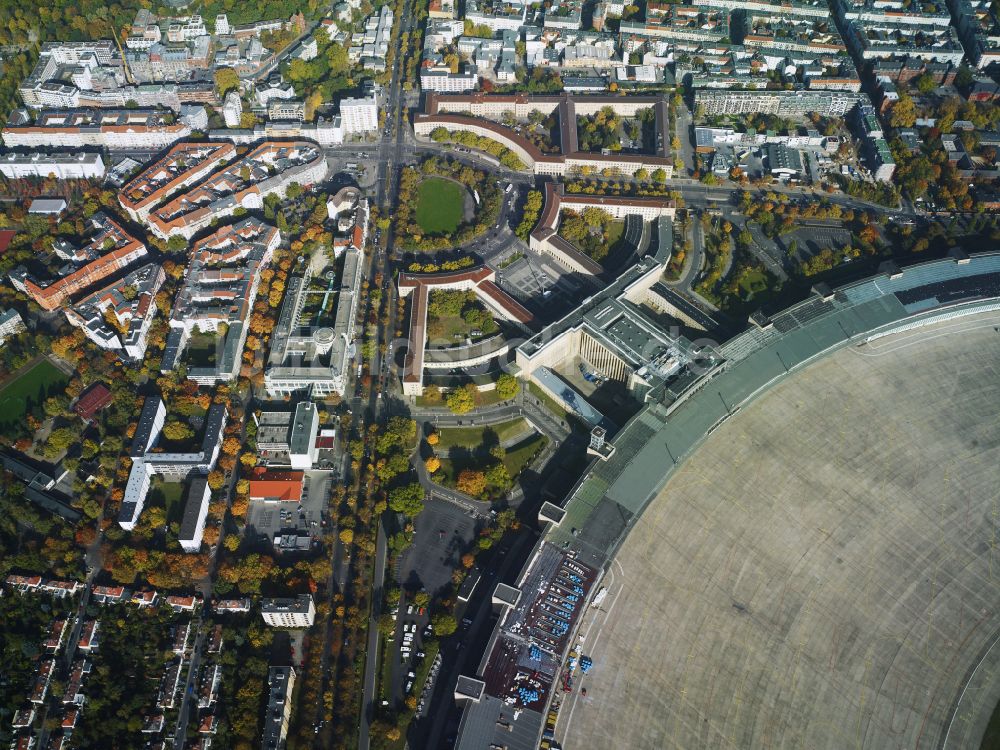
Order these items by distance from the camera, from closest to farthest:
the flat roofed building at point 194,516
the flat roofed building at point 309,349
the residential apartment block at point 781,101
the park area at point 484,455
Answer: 1. the flat roofed building at point 194,516
2. the park area at point 484,455
3. the flat roofed building at point 309,349
4. the residential apartment block at point 781,101

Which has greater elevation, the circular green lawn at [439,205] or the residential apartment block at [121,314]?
the circular green lawn at [439,205]

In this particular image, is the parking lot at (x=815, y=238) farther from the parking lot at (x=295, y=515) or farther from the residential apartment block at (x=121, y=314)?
the residential apartment block at (x=121, y=314)

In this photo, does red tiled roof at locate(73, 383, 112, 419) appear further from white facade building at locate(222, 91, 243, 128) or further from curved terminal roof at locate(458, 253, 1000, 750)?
curved terminal roof at locate(458, 253, 1000, 750)

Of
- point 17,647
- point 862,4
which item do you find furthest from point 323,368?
point 862,4

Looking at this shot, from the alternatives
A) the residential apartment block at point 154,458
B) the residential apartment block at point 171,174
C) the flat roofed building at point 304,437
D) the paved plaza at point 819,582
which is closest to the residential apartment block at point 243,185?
the residential apartment block at point 171,174

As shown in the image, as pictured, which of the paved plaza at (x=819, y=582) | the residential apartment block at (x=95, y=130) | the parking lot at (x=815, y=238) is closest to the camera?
the paved plaza at (x=819, y=582)

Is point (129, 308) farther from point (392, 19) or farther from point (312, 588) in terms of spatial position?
point (392, 19)

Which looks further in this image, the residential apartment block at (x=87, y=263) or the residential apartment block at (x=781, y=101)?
the residential apartment block at (x=781, y=101)

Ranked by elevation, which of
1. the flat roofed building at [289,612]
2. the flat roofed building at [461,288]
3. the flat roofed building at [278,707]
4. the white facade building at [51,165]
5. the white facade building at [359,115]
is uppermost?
the white facade building at [359,115]
